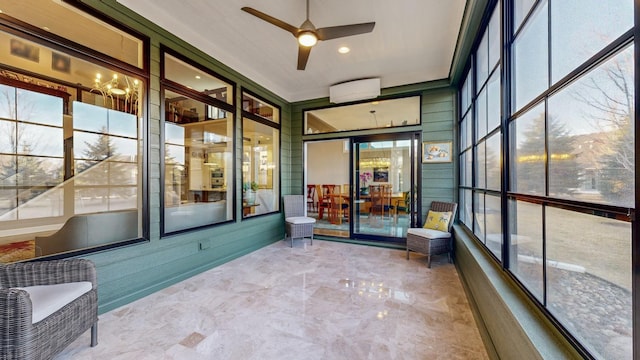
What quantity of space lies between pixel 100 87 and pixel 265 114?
256 centimetres

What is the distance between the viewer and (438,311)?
2459 mm

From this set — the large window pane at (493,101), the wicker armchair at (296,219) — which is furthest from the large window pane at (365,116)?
the large window pane at (493,101)

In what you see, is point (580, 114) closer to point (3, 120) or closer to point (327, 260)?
point (327, 260)

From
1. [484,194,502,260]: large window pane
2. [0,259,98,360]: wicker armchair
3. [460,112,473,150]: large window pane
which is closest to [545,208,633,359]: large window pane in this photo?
[484,194,502,260]: large window pane

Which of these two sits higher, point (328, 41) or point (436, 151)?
point (328, 41)

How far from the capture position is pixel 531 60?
156cm

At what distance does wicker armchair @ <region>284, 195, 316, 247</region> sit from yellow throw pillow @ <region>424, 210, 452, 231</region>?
2165mm

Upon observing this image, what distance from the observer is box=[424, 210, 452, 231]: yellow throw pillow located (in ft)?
12.9

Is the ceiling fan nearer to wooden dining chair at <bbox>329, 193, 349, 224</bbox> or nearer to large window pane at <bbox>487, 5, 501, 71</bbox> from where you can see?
large window pane at <bbox>487, 5, 501, 71</bbox>

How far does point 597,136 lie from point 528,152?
674 millimetres

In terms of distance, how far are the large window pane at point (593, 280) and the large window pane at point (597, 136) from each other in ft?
0.40

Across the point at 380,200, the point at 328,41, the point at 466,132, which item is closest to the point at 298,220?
the point at 380,200

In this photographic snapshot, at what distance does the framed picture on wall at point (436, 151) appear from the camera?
14.4 feet

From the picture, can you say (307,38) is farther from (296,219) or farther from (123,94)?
(296,219)
